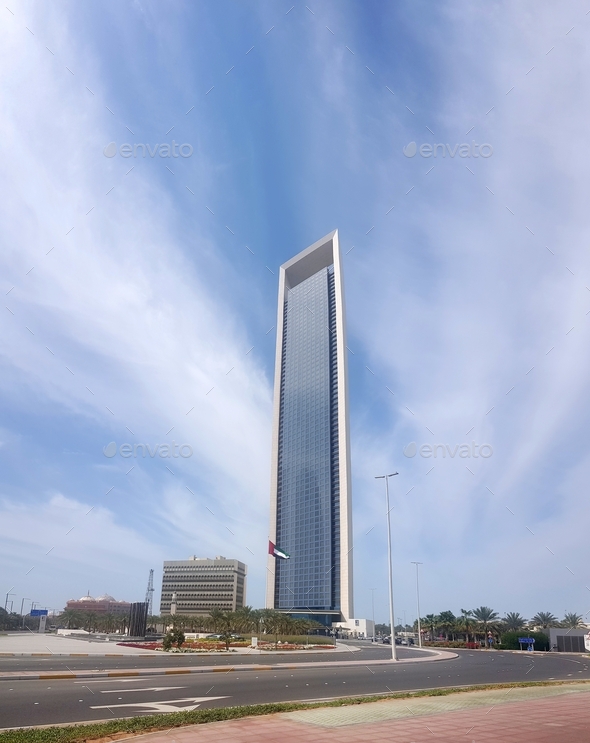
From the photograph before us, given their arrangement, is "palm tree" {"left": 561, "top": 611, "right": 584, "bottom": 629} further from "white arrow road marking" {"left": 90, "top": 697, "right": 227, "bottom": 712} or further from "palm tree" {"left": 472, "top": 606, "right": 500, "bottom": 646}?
"white arrow road marking" {"left": 90, "top": 697, "right": 227, "bottom": 712}

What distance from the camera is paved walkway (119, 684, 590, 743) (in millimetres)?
10463

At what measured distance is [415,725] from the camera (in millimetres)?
12008

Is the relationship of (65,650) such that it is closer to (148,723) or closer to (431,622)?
(148,723)

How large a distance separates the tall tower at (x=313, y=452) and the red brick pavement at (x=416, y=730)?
135629 millimetres

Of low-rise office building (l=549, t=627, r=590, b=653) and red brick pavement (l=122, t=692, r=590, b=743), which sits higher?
red brick pavement (l=122, t=692, r=590, b=743)

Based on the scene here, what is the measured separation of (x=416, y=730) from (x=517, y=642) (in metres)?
80.2

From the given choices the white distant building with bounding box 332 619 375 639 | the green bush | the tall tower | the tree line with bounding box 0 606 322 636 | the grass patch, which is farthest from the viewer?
the tall tower

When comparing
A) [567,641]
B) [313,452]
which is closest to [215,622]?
[567,641]

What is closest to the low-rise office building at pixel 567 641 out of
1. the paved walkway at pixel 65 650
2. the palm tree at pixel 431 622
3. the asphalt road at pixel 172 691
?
the palm tree at pixel 431 622

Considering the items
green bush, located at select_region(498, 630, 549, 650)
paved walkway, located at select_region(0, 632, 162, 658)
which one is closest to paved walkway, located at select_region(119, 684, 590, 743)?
paved walkway, located at select_region(0, 632, 162, 658)

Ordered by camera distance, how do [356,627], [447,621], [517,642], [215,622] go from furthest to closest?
[356,627]
[447,621]
[517,642]
[215,622]

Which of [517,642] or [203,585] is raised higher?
[203,585]

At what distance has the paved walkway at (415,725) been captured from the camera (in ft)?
34.3

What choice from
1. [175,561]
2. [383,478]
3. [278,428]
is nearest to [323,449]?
[278,428]
